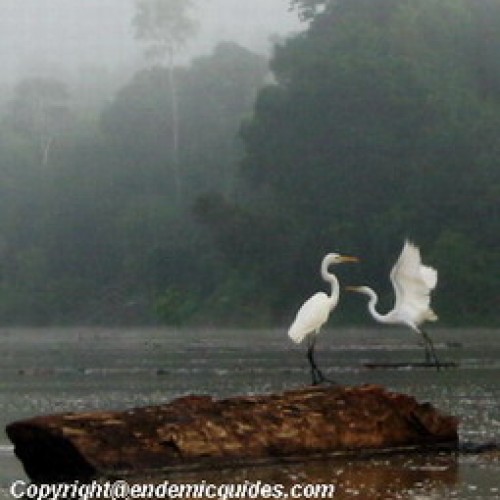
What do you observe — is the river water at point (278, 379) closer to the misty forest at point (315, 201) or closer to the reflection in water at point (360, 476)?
the reflection in water at point (360, 476)

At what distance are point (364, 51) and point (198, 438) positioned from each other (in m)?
58.7

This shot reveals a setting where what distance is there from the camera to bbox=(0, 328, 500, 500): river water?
20.1 m

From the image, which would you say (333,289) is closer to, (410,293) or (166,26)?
(410,293)

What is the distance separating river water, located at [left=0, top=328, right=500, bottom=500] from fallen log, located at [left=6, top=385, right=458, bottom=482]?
0.25 meters

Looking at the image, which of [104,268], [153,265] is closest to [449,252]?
[153,265]

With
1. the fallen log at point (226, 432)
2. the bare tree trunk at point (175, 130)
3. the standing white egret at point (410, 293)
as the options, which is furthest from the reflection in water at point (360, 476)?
the bare tree trunk at point (175, 130)

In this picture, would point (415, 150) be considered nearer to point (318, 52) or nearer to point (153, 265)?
point (318, 52)

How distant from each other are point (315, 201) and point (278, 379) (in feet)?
136

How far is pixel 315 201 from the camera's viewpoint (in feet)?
259

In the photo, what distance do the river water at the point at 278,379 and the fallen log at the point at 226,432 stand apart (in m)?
0.25

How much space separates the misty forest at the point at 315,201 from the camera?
245ft

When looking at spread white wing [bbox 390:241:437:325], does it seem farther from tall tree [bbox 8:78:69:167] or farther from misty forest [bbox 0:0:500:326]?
tall tree [bbox 8:78:69:167]

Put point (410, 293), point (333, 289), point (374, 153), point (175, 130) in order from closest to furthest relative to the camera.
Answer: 1. point (333, 289)
2. point (410, 293)
3. point (374, 153)
4. point (175, 130)

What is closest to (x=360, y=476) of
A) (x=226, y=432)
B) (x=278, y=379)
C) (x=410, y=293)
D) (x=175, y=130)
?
(x=226, y=432)
